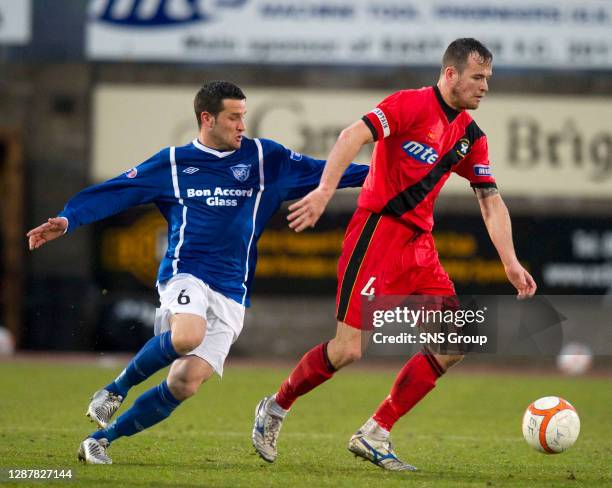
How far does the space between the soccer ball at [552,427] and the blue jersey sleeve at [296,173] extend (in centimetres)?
167

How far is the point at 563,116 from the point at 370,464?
10.3m

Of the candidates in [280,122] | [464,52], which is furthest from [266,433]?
[280,122]

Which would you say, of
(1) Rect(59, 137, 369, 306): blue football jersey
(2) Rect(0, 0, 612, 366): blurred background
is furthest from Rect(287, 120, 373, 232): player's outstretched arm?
(2) Rect(0, 0, 612, 366): blurred background

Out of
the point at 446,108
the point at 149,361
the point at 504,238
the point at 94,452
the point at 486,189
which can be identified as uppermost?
the point at 446,108

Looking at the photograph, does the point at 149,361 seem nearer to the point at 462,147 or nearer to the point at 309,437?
the point at 462,147

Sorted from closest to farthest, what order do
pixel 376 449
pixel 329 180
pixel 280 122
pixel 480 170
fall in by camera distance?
1. pixel 329 180
2. pixel 376 449
3. pixel 480 170
4. pixel 280 122

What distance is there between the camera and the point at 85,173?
16.1 m

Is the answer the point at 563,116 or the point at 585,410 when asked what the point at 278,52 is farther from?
the point at 585,410

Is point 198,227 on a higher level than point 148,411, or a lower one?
higher

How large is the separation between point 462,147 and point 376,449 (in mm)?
1707

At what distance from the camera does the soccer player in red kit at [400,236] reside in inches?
239

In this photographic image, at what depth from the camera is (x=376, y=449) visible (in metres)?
6.19

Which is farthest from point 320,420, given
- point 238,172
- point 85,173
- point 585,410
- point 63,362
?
point 85,173

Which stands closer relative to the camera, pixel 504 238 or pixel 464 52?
pixel 464 52
